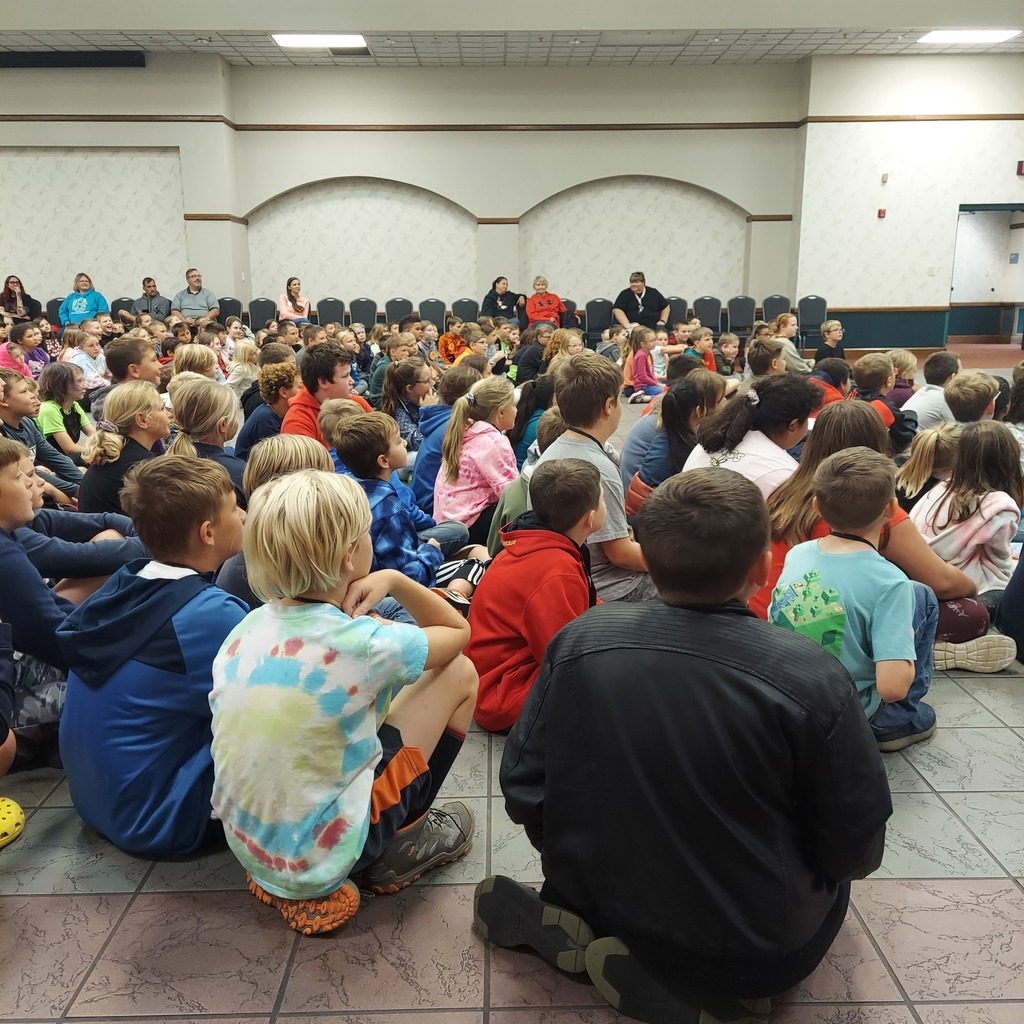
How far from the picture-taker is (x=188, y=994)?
1.61 meters

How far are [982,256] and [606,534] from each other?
55.1 ft

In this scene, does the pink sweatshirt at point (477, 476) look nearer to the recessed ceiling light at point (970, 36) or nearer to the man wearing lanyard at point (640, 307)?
the man wearing lanyard at point (640, 307)

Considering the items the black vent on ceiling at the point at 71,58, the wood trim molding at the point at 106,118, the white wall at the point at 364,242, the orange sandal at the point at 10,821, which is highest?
the black vent on ceiling at the point at 71,58

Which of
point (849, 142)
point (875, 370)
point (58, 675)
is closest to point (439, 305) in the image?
point (849, 142)

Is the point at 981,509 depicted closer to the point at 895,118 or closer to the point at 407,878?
the point at 407,878

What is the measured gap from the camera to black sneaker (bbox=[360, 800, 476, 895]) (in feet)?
6.10

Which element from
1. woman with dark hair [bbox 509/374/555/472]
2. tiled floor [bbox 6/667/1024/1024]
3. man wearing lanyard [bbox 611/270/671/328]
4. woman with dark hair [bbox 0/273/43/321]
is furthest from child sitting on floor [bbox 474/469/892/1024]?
woman with dark hair [bbox 0/273/43/321]

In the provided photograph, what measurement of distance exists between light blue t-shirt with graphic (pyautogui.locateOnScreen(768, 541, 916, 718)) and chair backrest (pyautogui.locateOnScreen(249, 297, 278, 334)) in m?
11.2

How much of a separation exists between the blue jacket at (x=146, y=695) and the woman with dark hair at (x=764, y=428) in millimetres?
1888

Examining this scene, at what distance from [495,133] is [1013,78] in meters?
7.19

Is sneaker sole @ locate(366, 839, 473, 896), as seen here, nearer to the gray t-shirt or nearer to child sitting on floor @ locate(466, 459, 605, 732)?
child sitting on floor @ locate(466, 459, 605, 732)

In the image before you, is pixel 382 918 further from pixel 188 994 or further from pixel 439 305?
pixel 439 305

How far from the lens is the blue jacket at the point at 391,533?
2898 mm

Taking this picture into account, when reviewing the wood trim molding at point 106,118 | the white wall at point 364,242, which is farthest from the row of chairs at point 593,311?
the wood trim molding at point 106,118
